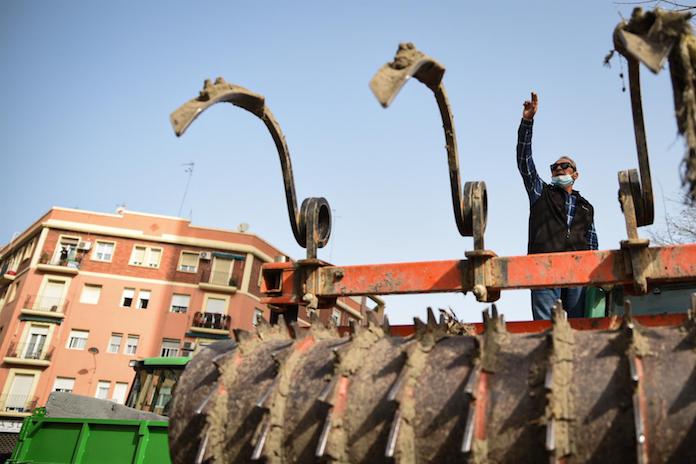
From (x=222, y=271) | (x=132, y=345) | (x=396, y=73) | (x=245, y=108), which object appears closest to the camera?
(x=396, y=73)

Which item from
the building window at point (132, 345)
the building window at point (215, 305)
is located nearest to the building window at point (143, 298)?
the building window at point (132, 345)

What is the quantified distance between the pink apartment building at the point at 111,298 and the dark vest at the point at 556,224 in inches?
1235

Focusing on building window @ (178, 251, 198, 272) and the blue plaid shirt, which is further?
building window @ (178, 251, 198, 272)

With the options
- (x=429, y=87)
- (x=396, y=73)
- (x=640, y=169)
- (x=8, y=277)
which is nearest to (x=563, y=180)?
(x=640, y=169)

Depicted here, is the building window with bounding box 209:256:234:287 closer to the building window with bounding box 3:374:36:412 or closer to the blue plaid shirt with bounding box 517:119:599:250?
the building window with bounding box 3:374:36:412

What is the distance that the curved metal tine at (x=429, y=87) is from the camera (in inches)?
77.9

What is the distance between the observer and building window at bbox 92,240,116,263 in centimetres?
3928

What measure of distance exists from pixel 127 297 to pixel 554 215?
3826cm

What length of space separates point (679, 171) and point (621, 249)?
66 centimetres

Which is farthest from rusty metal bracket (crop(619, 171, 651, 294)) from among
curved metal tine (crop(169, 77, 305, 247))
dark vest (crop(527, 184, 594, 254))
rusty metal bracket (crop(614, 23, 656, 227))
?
dark vest (crop(527, 184, 594, 254))

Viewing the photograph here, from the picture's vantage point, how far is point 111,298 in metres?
38.2

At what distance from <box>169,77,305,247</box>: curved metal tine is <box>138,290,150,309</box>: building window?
38111 millimetres

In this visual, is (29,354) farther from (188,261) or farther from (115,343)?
(188,261)

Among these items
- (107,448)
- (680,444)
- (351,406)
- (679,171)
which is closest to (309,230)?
(351,406)
